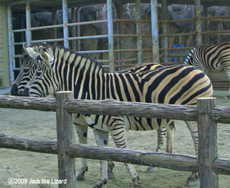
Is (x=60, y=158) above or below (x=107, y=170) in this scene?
above

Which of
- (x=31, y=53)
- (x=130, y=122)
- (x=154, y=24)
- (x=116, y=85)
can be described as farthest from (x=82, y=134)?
(x=154, y=24)

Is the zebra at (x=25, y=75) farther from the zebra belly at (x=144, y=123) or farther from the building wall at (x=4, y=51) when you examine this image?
the building wall at (x=4, y=51)

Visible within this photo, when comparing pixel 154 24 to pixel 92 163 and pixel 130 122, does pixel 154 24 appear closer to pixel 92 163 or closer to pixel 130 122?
pixel 92 163

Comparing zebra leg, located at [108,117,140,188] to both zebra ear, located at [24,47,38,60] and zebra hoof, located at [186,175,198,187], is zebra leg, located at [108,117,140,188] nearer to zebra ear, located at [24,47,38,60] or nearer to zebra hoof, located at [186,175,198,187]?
zebra hoof, located at [186,175,198,187]

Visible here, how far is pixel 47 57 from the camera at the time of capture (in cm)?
404

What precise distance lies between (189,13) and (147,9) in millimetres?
2519

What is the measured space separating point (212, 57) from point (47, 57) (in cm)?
681

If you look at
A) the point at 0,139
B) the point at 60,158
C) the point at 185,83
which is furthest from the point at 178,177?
the point at 0,139

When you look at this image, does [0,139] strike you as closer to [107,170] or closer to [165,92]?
[107,170]

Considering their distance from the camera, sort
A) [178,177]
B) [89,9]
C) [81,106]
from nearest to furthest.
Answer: [81,106]
[178,177]
[89,9]

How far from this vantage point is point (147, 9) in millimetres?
15523

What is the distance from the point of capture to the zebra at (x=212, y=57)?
950 cm

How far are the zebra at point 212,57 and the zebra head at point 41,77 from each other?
6.58 metres

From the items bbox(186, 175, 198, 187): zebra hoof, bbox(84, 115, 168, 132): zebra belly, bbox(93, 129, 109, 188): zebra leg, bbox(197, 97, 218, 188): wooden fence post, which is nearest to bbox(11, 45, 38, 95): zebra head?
bbox(84, 115, 168, 132): zebra belly
